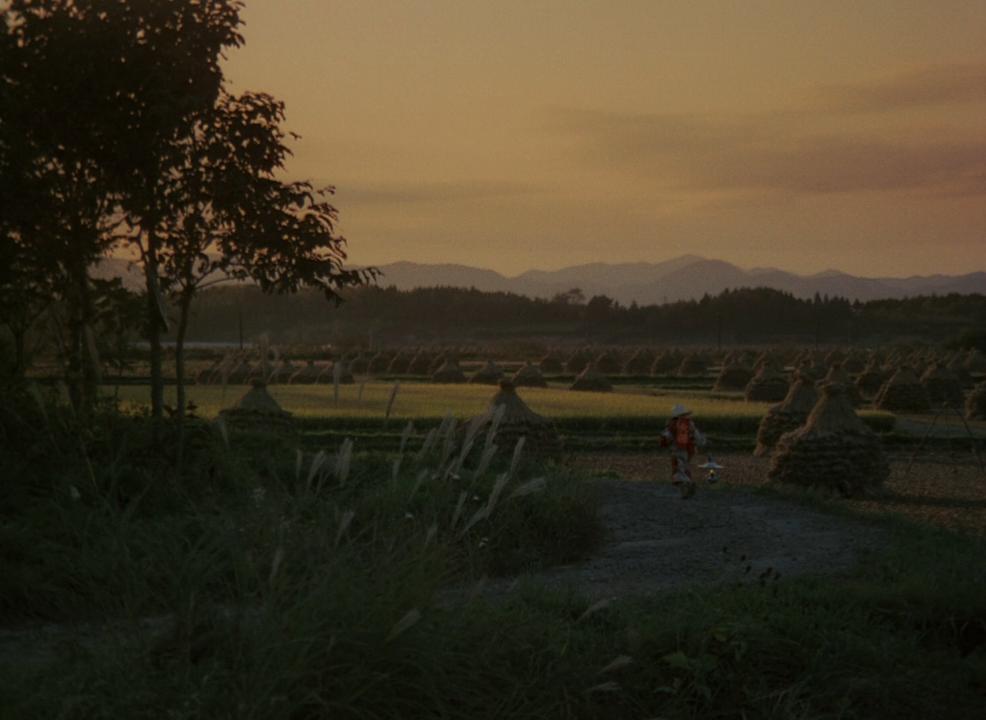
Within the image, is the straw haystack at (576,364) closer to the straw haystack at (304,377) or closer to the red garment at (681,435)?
the straw haystack at (304,377)

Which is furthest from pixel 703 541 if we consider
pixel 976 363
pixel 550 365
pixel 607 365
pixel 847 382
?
pixel 976 363

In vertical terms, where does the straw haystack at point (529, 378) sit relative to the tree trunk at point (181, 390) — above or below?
below

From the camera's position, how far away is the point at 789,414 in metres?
24.4

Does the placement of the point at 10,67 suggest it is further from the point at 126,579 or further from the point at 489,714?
the point at 489,714

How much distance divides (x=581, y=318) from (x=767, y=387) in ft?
283

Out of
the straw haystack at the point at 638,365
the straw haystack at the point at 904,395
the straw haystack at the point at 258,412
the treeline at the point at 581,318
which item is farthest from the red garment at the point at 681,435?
the treeline at the point at 581,318

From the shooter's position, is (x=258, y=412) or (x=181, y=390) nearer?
(x=181, y=390)

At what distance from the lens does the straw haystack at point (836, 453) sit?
18688 millimetres

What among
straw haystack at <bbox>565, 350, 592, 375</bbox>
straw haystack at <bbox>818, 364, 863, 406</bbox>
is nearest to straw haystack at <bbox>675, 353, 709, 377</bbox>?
straw haystack at <bbox>565, 350, 592, 375</bbox>

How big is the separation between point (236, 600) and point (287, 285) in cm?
622

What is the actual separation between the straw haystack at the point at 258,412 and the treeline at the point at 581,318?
9097 cm

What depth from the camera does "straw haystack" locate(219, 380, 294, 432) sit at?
20.8 metres

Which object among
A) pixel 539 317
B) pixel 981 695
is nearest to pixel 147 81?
pixel 981 695

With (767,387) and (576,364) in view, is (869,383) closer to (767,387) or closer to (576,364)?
(767,387)
